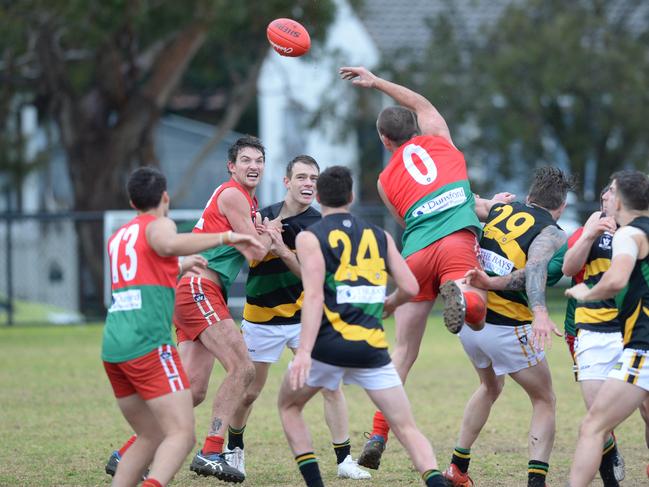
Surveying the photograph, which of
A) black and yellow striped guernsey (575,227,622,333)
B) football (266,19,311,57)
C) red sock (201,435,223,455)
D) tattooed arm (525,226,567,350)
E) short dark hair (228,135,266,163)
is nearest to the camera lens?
black and yellow striped guernsey (575,227,622,333)

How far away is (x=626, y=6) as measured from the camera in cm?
2409

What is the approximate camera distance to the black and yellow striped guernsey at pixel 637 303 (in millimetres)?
6141

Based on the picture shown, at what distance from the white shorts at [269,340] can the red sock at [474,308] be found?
172 cm

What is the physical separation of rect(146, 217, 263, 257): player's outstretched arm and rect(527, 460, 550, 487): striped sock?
248 centimetres

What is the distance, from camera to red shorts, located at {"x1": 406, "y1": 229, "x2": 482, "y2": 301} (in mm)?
7430

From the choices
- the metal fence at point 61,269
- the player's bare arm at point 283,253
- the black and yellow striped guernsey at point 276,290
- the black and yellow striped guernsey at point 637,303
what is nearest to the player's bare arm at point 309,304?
the player's bare arm at point 283,253

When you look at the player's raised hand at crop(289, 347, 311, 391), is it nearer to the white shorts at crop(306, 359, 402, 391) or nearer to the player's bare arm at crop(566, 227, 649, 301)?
the white shorts at crop(306, 359, 402, 391)

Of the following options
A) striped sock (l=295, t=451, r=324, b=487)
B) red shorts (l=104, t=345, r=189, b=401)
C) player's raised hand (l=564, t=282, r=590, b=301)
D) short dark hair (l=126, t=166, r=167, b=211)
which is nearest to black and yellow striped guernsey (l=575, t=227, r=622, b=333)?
player's raised hand (l=564, t=282, r=590, b=301)

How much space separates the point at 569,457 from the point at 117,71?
1690 cm

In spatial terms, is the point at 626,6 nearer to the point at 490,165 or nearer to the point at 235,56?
the point at 490,165

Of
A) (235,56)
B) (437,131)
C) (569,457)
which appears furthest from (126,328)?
(235,56)

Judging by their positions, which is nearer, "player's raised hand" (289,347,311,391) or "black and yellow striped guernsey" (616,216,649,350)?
"player's raised hand" (289,347,311,391)

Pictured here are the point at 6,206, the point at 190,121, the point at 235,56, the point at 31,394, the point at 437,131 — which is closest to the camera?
the point at 437,131

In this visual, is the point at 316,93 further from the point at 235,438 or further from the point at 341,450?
the point at 341,450
